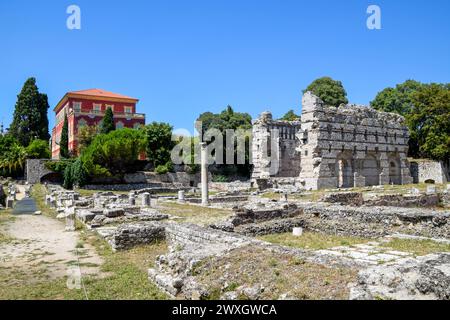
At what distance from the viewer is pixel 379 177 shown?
122 ft

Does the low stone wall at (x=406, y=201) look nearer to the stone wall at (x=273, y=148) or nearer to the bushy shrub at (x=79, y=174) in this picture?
the stone wall at (x=273, y=148)

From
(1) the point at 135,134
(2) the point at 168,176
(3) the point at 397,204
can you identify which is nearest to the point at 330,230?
(3) the point at 397,204

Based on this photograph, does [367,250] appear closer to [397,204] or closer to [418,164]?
[397,204]

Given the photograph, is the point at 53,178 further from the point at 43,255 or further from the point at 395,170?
the point at 43,255

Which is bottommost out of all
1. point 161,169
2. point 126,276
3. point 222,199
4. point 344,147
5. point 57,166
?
point 126,276

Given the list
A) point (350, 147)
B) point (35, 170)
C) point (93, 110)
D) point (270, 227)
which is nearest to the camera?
point (270, 227)

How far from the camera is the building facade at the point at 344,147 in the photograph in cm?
3312

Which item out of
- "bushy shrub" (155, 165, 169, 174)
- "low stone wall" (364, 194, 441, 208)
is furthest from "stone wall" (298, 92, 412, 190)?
"bushy shrub" (155, 165, 169, 174)

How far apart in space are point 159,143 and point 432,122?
110ft

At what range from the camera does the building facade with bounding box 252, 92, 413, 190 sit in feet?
109

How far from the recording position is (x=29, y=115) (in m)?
63.6

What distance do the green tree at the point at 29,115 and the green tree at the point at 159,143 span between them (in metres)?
21.1

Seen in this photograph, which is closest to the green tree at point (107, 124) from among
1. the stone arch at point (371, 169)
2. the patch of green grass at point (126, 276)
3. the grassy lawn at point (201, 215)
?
the stone arch at point (371, 169)

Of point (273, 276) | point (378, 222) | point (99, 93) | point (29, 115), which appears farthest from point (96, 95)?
point (273, 276)
